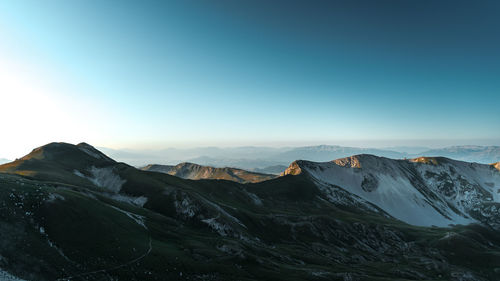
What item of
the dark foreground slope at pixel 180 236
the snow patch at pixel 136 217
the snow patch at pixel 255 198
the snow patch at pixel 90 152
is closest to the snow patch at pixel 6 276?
the dark foreground slope at pixel 180 236

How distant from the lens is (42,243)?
45.7 metres

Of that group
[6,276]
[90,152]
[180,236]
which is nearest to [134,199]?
[180,236]

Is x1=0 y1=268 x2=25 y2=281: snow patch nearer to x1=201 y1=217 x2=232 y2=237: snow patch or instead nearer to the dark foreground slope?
the dark foreground slope

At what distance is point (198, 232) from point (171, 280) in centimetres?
4185

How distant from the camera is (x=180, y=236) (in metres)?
78.2

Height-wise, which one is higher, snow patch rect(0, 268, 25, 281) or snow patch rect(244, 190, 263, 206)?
snow patch rect(0, 268, 25, 281)

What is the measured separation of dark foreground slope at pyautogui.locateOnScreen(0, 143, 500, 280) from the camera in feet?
156

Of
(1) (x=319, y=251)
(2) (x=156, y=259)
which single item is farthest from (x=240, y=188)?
(2) (x=156, y=259)

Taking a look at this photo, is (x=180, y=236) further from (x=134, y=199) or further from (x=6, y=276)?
(x=134, y=199)

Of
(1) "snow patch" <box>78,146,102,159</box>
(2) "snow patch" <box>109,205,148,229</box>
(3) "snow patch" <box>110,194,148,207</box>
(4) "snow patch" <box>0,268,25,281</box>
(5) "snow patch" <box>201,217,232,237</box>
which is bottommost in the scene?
(5) "snow patch" <box>201,217,232,237</box>

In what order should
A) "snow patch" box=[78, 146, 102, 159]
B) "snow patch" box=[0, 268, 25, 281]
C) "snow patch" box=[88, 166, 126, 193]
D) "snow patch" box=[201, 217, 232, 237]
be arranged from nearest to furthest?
"snow patch" box=[0, 268, 25, 281] → "snow patch" box=[201, 217, 232, 237] → "snow patch" box=[88, 166, 126, 193] → "snow patch" box=[78, 146, 102, 159]

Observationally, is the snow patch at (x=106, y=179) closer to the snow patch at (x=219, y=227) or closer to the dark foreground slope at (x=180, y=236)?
the dark foreground slope at (x=180, y=236)

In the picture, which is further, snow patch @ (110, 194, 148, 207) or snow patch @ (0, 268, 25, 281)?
snow patch @ (110, 194, 148, 207)

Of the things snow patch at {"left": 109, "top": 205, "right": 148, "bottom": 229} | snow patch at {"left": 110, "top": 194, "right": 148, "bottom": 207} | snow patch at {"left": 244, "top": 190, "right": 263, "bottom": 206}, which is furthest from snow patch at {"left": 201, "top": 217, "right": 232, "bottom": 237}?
snow patch at {"left": 244, "top": 190, "right": 263, "bottom": 206}
